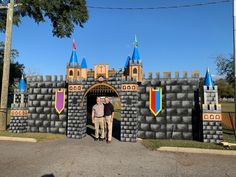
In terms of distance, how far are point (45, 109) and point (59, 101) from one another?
962 mm

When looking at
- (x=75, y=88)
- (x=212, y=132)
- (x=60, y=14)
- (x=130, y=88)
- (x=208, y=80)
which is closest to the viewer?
(x=212, y=132)

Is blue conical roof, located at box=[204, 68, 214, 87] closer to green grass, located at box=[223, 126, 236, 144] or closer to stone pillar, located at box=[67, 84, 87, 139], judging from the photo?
green grass, located at box=[223, 126, 236, 144]

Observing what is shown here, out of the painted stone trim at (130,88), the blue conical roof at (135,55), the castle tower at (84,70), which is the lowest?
the painted stone trim at (130,88)

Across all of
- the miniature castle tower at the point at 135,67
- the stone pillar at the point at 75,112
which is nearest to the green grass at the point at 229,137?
the miniature castle tower at the point at 135,67

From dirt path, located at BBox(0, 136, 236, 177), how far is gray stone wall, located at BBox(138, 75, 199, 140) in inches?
77.1

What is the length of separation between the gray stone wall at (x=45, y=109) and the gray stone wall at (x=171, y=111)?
4.19 m

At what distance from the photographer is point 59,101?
1127 cm

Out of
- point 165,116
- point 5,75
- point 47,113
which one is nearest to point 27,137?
point 47,113

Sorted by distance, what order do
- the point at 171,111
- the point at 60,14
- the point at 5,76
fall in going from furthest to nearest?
the point at 60,14, the point at 5,76, the point at 171,111

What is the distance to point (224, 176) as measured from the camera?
517cm

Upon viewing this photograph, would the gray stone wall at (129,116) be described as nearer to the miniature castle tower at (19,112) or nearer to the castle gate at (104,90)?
the castle gate at (104,90)

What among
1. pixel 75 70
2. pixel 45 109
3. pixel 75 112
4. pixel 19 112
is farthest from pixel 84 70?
pixel 19 112

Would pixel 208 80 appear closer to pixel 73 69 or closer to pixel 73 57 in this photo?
pixel 73 69

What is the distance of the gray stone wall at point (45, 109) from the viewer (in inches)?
444
